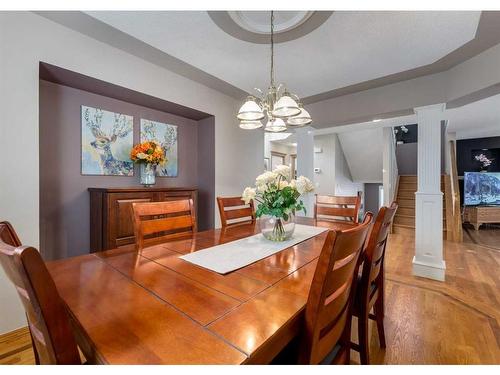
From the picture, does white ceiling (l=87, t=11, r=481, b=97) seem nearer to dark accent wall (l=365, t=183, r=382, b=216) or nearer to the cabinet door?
the cabinet door

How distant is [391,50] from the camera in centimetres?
213

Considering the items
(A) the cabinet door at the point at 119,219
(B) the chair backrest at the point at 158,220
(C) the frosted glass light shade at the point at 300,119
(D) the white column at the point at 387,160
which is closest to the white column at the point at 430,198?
(C) the frosted glass light shade at the point at 300,119

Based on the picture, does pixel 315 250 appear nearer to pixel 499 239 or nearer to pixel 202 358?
pixel 202 358

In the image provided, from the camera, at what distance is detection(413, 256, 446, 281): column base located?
8.71ft

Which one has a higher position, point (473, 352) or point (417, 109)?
point (417, 109)

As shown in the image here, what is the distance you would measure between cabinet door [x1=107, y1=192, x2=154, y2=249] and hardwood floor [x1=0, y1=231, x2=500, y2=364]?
33.4 inches

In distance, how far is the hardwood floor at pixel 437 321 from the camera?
1532 millimetres

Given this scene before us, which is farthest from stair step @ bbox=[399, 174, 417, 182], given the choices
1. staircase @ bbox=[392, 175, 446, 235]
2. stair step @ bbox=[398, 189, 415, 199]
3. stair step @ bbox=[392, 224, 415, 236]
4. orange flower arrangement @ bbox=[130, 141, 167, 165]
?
orange flower arrangement @ bbox=[130, 141, 167, 165]

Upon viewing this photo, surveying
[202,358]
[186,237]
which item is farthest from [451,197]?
[202,358]

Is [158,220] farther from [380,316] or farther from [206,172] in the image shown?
[206,172]

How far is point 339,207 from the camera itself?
7.83 feet
